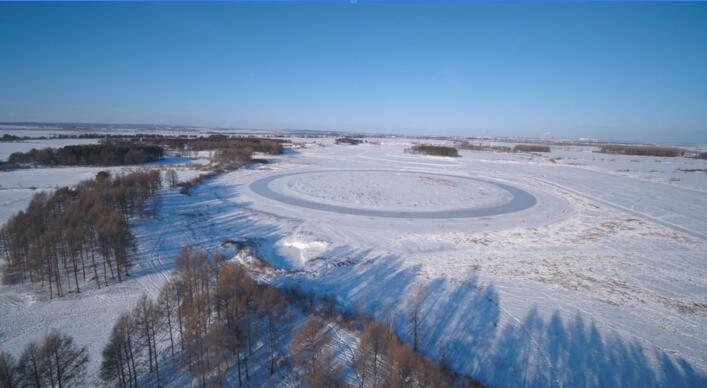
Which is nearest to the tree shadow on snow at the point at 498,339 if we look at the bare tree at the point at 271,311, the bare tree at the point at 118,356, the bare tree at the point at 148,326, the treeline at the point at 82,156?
the bare tree at the point at 271,311

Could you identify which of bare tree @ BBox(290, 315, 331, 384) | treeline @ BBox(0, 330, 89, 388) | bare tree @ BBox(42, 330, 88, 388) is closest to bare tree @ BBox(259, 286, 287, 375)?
bare tree @ BBox(290, 315, 331, 384)

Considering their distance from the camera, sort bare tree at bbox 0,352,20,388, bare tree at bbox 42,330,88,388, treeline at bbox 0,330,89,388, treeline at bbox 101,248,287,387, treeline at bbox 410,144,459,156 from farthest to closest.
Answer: treeline at bbox 410,144,459,156 → treeline at bbox 101,248,287,387 → bare tree at bbox 42,330,88,388 → treeline at bbox 0,330,89,388 → bare tree at bbox 0,352,20,388

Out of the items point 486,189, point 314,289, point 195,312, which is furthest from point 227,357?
point 486,189

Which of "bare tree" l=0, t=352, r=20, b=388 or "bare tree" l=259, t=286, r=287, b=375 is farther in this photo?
"bare tree" l=259, t=286, r=287, b=375

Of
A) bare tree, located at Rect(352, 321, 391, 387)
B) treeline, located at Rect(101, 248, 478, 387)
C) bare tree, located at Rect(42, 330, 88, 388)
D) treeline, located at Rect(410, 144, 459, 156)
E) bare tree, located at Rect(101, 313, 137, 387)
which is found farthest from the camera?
treeline, located at Rect(410, 144, 459, 156)

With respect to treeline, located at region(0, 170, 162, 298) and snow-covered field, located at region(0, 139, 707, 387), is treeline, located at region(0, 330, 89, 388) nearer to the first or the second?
snow-covered field, located at region(0, 139, 707, 387)

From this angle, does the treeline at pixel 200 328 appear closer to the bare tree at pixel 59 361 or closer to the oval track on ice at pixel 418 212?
the bare tree at pixel 59 361

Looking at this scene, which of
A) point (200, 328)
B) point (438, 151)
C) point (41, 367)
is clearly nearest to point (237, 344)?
point (200, 328)
